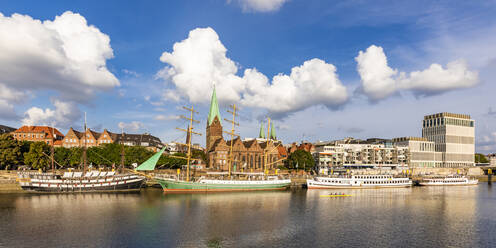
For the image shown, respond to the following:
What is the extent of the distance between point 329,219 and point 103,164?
3489 inches

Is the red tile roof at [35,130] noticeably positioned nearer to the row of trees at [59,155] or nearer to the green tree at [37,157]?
the row of trees at [59,155]

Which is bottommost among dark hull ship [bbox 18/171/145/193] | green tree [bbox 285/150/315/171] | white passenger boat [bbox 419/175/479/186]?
white passenger boat [bbox 419/175/479/186]

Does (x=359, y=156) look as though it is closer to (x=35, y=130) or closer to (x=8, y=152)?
(x=8, y=152)

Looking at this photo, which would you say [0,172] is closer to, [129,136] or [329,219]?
[329,219]

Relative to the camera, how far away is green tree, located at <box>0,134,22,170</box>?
9900 centimetres

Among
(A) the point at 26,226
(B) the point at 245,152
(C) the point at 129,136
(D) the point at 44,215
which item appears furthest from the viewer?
(C) the point at 129,136

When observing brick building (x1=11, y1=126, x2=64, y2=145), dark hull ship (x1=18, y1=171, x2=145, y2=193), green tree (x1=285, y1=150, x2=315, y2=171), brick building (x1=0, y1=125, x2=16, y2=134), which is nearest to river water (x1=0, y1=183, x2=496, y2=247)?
dark hull ship (x1=18, y1=171, x2=145, y2=193)

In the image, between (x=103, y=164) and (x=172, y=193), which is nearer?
(x=172, y=193)

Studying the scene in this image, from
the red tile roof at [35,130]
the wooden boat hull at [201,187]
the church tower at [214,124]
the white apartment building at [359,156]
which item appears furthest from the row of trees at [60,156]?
the white apartment building at [359,156]

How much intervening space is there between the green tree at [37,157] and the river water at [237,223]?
28.3 m

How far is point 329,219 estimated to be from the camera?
181 ft

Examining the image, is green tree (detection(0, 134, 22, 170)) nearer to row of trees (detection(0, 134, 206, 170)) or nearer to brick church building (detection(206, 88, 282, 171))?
row of trees (detection(0, 134, 206, 170))

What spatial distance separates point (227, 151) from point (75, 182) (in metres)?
71.9

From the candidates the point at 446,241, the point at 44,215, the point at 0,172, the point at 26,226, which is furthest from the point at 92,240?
the point at 0,172
